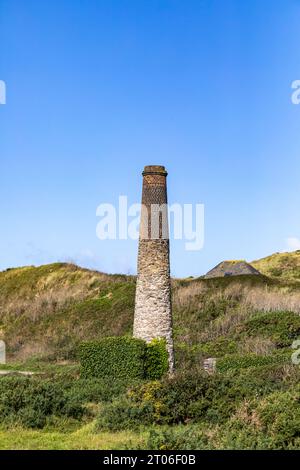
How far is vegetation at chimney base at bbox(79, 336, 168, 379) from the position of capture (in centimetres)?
2430

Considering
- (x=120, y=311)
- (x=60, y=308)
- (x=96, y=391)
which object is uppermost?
(x=60, y=308)

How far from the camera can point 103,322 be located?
4081cm

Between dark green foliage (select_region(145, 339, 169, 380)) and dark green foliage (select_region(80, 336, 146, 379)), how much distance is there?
0.43 meters

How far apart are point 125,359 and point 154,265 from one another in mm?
3793

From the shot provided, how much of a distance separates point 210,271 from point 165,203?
38.4 meters

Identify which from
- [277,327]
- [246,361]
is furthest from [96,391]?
[277,327]

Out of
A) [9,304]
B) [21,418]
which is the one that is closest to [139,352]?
[21,418]

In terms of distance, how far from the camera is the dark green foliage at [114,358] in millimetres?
24250

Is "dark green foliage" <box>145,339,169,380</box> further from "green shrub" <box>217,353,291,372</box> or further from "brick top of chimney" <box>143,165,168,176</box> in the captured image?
"brick top of chimney" <box>143,165,168,176</box>

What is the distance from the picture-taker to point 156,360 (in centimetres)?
2494

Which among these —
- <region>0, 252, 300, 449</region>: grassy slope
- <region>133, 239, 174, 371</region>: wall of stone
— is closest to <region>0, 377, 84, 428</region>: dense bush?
<region>0, 252, 300, 449</region>: grassy slope

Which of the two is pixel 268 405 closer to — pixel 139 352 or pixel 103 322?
pixel 139 352

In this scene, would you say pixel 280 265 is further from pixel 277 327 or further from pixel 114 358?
pixel 114 358

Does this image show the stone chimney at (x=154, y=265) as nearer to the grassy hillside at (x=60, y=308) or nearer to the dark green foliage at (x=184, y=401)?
the dark green foliage at (x=184, y=401)
